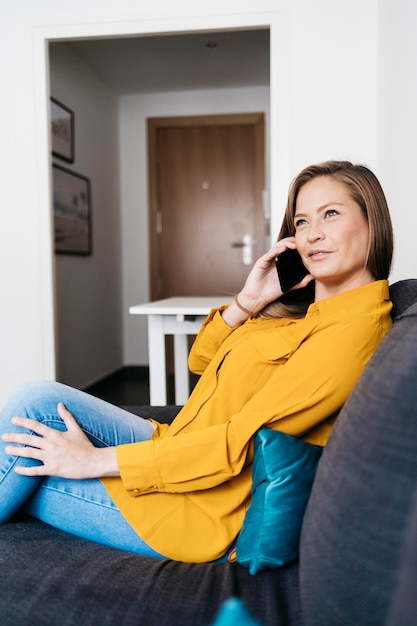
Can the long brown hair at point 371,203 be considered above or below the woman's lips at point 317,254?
above

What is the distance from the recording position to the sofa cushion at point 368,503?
2.49ft

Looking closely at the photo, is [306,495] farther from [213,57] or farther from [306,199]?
[213,57]

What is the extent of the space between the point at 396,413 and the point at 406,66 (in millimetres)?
1891

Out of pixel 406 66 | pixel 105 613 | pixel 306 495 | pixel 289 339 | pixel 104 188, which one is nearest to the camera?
pixel 105 613

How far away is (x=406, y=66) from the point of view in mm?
2252

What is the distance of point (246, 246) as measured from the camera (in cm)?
572

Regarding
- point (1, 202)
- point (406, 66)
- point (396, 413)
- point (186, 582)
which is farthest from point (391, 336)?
point (1, 202)

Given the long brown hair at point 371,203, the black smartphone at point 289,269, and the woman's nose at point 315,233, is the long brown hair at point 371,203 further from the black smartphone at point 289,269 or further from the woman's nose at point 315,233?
the black smartphone at point 289,269

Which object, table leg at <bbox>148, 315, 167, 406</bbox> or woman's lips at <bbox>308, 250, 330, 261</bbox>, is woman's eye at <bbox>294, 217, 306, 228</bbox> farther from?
table leg at <bbox>148, 315, 167, 406</bbox>

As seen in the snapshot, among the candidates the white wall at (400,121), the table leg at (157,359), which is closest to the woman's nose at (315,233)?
the white wall at (400,121)

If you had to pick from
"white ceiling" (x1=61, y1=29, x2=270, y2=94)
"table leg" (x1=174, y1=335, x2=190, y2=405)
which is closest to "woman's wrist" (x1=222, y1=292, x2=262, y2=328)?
"table leg" (x1=174, y1=335, x2=190, y2=405)

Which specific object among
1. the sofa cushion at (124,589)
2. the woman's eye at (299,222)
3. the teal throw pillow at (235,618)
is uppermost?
the woman's eye at (299,222)

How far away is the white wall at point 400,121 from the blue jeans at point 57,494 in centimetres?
143

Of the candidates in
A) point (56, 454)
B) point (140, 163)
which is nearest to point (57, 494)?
point (56, 454)
